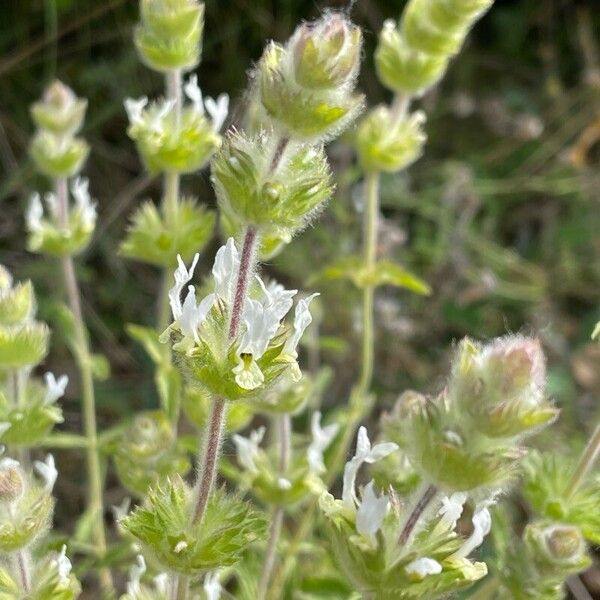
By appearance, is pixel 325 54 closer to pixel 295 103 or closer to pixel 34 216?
pixel 295 103

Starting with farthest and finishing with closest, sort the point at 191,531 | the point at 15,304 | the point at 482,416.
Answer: the point at 15,304
the point at 191,531
the point at 482,416

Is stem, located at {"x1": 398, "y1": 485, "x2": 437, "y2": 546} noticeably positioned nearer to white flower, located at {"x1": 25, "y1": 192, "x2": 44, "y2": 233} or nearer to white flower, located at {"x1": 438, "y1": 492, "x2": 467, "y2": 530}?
white flower, located at {"x1": 438, "y1": 492, "x2": 467, "y2": 530}

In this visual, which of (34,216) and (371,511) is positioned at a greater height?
(371,511)

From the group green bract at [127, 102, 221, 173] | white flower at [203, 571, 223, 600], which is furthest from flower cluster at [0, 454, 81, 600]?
green bract at [127, 102, 221, 173]

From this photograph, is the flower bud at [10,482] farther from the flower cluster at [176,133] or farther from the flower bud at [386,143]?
the flower bud at [386,143]

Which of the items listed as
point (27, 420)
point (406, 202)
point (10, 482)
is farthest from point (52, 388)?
point (406, 202)

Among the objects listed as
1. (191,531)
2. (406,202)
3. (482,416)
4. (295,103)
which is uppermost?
(295,103)
